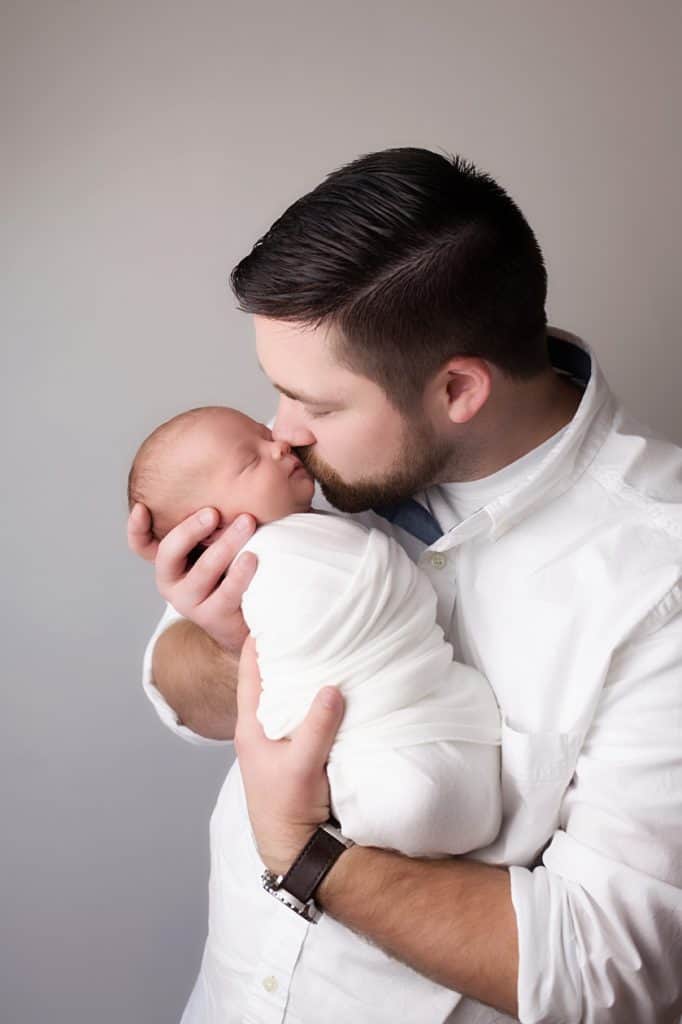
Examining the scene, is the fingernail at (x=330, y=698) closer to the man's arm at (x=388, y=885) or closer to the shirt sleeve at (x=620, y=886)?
the man's arm at (x=388, y=885)

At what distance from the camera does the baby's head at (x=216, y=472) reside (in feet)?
4.91

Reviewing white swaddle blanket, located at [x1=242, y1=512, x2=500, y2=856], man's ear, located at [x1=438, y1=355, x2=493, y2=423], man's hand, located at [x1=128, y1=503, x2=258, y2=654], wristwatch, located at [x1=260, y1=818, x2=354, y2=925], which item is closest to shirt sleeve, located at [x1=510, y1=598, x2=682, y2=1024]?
white swaddle blanket, located at [x1=242, y1=512, x2=500, y2=856]

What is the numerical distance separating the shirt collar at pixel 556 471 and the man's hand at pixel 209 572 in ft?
0.95

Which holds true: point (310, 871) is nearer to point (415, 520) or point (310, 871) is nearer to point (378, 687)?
point (378, 687)

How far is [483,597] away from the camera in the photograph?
4.78 feet

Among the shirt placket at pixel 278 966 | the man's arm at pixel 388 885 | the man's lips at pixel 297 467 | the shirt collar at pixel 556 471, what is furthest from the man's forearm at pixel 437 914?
the man's lips at pixel 297 467

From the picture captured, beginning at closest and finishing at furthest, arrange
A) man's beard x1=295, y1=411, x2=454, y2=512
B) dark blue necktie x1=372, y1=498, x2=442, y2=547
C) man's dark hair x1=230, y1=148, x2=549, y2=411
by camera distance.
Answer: man's dark hair x1=230, y1=148, x2=549, y2=411
man's beard x1=295, y1=411, x2=454, y2=512
dark blue necktie x1=372, y1=498, x2=442, y2=547

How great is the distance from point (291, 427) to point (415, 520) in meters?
0.26

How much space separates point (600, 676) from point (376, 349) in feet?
1.72

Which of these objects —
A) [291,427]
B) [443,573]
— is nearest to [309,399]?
[291,427]

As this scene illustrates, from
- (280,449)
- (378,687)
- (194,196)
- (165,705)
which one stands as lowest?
(165,705)

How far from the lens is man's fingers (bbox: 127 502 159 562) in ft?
5.04

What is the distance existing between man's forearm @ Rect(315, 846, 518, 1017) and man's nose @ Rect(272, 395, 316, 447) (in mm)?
588

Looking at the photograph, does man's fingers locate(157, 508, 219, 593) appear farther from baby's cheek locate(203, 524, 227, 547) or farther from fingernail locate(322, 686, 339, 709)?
fingernail locate(322, 686, 339, 709)
